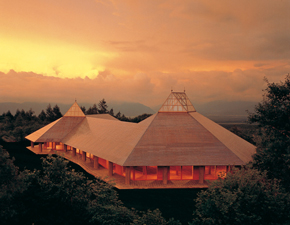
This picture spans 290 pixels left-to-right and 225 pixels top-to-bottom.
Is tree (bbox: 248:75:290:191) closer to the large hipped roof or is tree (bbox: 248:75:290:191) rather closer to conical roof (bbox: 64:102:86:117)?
the large hipped roof

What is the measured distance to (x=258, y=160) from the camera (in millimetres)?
21781

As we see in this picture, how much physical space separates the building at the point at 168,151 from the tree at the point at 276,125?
6882mm

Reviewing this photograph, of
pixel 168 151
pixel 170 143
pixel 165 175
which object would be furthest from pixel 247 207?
pixel 170 143

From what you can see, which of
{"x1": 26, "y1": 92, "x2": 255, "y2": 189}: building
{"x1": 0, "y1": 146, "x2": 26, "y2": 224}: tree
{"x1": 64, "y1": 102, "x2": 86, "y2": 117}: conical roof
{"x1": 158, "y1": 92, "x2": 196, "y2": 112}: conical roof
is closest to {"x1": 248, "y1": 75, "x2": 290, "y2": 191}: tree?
{"x1": 26, "y1": 92, "x2": 255, "y2": 189}: building

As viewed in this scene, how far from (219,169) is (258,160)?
28.2 ft

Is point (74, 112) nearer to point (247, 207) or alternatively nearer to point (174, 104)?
point (174, 104)

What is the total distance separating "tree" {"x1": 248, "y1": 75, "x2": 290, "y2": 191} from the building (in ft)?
22.6

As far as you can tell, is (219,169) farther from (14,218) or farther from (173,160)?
(14,218)

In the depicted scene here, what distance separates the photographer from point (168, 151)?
2827cm

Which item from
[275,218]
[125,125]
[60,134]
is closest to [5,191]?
[275,218]

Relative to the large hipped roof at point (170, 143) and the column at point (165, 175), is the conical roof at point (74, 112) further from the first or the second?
the column at point (165, 175)

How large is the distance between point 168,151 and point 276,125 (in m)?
13.3

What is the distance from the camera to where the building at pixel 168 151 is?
27.1m

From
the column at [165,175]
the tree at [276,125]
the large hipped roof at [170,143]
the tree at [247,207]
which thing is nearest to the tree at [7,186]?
the tree at [247,207]
